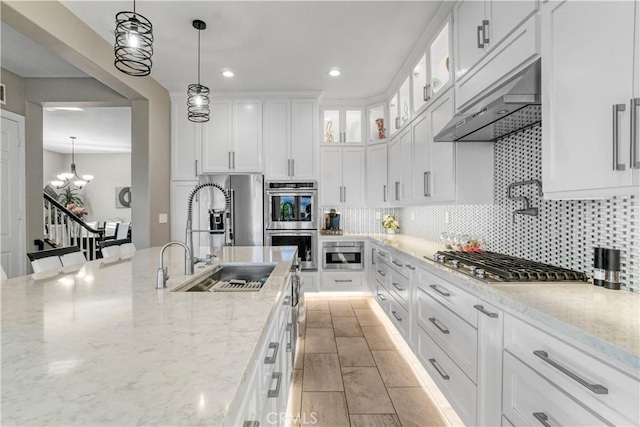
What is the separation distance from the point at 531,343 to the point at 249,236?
12.0ft

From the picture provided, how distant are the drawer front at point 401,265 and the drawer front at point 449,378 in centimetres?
45

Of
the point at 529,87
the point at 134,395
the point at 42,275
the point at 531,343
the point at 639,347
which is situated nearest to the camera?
the point at 134,395

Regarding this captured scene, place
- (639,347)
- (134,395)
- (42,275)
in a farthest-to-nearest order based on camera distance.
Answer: (42,275) < (639,347) < (134,395)

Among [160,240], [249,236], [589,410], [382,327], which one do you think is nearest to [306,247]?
[249,236]

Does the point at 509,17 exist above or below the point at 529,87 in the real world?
above

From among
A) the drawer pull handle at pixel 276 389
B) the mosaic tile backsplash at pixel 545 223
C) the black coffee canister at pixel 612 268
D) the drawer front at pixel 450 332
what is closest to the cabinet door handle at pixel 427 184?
the mosaic tile backsplash at pixel 545 223

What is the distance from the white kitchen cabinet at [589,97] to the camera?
3.49 feet

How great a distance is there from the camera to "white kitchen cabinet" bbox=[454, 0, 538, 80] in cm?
166

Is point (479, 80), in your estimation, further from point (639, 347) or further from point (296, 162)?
point (296, 162)

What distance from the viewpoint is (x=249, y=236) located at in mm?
4434

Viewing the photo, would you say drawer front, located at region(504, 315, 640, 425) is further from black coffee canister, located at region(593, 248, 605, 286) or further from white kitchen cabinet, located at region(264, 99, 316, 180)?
white kitchen cabinet, located at region(264, 99, 316, 180)

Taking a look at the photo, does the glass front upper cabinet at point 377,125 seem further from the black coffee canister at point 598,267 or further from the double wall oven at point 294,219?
the black coffee canister at point 598,267

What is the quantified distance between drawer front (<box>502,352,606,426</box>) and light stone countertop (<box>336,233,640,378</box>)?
20cm

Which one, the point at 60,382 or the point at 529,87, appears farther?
the point at 529,87
